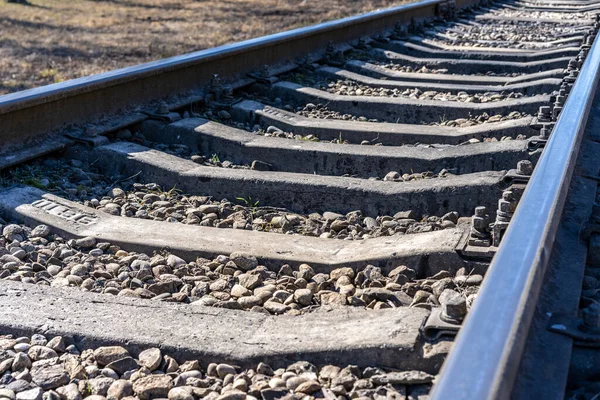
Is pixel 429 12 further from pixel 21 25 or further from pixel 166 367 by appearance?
pixel 166 367

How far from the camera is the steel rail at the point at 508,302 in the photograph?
151 centimetres

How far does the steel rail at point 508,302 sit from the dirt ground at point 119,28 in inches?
215

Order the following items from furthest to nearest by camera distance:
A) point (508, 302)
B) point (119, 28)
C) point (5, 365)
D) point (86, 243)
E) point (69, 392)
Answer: point (119, 28), point (86, 243), point (5, 365), point (69, 392), point (508, 302)

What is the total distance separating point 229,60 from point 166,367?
13.1 feet

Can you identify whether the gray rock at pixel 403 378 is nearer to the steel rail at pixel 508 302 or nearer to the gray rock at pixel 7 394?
the steel rail at pixel 508 302

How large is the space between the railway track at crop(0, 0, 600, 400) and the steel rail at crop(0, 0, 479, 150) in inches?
0.5

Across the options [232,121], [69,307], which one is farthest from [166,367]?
[232,121]


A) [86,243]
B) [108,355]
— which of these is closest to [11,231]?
[86,243]

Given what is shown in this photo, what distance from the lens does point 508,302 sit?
6.00ft

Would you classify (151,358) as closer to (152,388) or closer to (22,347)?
(152,388)

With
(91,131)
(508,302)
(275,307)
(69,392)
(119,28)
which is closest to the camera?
(508,302)

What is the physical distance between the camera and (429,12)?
11.5m

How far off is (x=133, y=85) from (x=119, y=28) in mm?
7772

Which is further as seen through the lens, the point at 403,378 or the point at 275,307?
the point at 275,307
